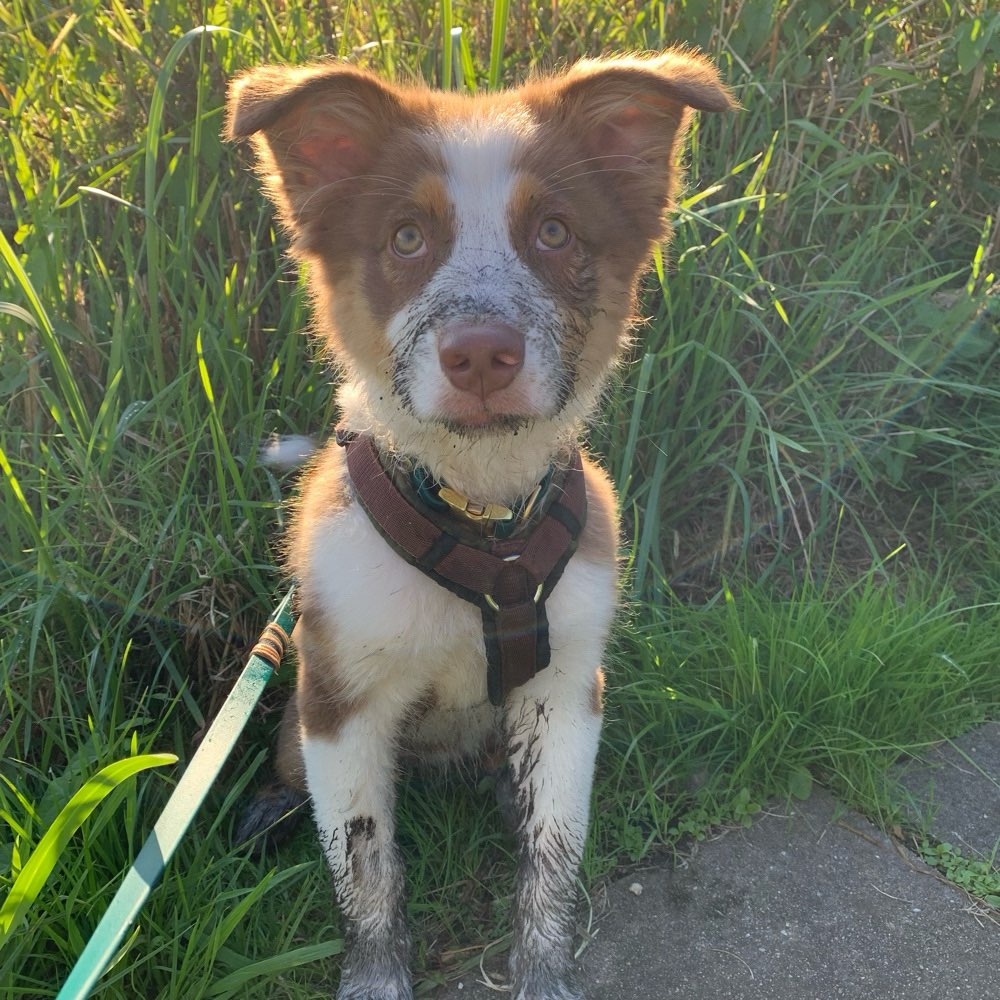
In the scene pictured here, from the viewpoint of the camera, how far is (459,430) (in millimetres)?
1769

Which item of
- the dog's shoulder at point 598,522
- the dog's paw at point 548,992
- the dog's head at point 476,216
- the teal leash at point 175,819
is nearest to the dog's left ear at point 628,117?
the dog's head at point 476,216

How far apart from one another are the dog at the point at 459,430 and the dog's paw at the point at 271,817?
1.03 feet

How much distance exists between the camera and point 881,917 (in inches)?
85.0

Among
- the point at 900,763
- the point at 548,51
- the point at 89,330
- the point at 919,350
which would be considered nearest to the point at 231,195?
the point at 89,330

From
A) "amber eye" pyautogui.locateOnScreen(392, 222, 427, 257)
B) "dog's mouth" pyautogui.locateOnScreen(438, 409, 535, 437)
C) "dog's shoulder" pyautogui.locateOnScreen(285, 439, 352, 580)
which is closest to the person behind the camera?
"dog's mouth" pyautogui.locateOnScreen(438, 409, 535, 437)

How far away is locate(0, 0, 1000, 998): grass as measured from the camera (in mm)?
2279

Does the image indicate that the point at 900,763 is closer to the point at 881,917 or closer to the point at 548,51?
the point at 881,917

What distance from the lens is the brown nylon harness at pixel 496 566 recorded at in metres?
1.89

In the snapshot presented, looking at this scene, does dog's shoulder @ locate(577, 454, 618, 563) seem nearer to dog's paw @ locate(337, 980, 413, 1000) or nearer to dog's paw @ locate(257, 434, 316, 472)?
dog's paw @ locate(257, 434, 316, 472)

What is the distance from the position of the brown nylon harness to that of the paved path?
683mm

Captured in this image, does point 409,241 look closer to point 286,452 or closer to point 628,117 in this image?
point 628,117

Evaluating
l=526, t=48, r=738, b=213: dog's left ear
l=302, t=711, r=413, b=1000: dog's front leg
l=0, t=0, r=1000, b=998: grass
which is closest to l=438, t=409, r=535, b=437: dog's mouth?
l=526, t=48, r=738, b=213: dog's left ear

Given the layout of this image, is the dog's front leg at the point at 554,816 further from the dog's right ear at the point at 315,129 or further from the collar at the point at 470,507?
the dog's right ear at the point at 315,129

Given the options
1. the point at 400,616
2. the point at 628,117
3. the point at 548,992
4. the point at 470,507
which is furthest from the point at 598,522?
the point at 548,992
